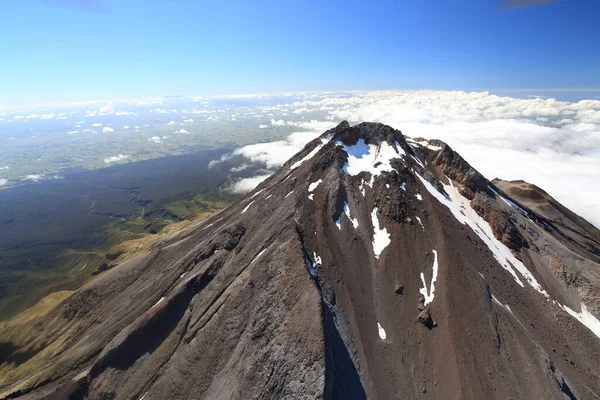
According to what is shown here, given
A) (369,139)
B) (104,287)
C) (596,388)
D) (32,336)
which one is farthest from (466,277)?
(32,336)

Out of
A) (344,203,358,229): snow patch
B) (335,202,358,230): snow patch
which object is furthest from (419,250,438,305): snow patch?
(335,202,358,230): snow patch

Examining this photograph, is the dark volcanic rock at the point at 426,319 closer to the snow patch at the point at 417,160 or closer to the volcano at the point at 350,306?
the volcano at the point at 350,306

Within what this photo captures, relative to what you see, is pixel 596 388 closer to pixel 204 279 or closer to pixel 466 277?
pixel 466 277

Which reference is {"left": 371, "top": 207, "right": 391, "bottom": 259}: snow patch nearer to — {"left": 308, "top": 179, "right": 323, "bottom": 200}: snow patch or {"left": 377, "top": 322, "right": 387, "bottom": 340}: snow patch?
{"left": 377, "top": 322, "right": 387, "bottom": 340}: snow patch

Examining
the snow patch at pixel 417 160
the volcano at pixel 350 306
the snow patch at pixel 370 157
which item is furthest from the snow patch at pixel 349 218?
the snow patch at pixel 417 160

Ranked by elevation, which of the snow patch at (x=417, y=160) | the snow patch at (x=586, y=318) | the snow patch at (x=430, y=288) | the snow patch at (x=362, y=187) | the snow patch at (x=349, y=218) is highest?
the snow patch at (x=417, y=160)

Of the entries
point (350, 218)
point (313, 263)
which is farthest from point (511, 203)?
point (313, 263)

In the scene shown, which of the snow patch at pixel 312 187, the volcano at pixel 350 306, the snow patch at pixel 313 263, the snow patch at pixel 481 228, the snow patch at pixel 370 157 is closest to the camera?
the volcano at pixel 350 306
